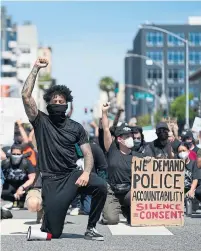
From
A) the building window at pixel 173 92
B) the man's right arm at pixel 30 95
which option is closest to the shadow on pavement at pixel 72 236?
the man's right arm at pixel 30 95

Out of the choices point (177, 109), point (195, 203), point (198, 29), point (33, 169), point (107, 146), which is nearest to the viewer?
point (107, 146)

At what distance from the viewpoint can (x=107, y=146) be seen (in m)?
14.8

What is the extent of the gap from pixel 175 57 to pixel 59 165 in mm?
169357

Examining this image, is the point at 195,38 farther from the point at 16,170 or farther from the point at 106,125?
the point at 106,125

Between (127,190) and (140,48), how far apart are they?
166468 millimetres

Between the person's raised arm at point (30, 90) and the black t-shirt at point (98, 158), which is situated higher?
the person's raised arm at point (30, 90)

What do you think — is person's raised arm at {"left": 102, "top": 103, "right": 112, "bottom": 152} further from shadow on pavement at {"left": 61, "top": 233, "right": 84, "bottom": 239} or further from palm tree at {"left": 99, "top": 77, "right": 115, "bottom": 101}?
palm tree at {"left": 99, "top": 77, "right": 115, "bottom": 101}

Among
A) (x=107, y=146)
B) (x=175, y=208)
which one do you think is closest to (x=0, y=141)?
(x=107, y=146)

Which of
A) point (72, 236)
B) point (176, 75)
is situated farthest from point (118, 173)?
point (176, 75)

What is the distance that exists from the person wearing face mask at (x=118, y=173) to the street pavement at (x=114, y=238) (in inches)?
8.5

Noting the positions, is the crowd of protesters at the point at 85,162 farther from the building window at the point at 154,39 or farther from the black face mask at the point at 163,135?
the building window at the point at 154,39

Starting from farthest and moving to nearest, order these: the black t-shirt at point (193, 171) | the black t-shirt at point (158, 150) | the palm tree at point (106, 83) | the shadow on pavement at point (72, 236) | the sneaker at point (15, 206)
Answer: the palm tree at point (106, 83) < the sneaker at point (15, 206) < the black t-shirt at point (158, 150) < the black t-shirt at point (193, 171) < the shadow on pavement at point (72, 236)

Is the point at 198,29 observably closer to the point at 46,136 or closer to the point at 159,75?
the point at 159,75

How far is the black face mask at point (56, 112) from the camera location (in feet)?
38.9
